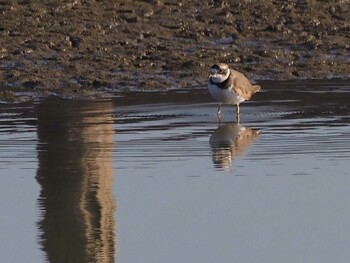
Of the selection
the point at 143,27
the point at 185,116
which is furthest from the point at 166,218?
the point at 143,27

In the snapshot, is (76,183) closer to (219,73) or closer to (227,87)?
(227,87)

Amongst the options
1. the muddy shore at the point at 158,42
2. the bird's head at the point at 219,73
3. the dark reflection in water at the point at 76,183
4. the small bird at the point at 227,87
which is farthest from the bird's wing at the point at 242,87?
the muddy shore at the point at 158,42

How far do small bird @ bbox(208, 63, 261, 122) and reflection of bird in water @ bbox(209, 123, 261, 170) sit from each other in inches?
25.7

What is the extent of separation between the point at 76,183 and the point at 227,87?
434 cm

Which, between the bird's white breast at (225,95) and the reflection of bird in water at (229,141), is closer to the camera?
the reflection of bird in water at (229,141)

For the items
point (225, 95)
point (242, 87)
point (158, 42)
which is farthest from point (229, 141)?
point (158, 42)

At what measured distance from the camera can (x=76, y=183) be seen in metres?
11.9

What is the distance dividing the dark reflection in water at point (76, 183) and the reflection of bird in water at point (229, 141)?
940 mm

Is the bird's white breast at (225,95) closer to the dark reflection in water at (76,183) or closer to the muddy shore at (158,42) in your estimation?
the dark reflection in water at (76,183)

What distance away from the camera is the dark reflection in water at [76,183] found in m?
10.2

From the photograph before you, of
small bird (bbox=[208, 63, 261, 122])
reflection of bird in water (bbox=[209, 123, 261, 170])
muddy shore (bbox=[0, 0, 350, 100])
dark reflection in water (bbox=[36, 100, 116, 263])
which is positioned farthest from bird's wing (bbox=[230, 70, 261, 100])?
muddy shore (bbox=[0, 0, 350, 100])

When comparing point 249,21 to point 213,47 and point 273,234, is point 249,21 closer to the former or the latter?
point 213,47

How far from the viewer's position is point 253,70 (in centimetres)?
1892

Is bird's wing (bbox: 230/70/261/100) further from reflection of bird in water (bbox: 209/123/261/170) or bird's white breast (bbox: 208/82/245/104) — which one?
reflection of bird in water (bbox: 209/123/261/170)
